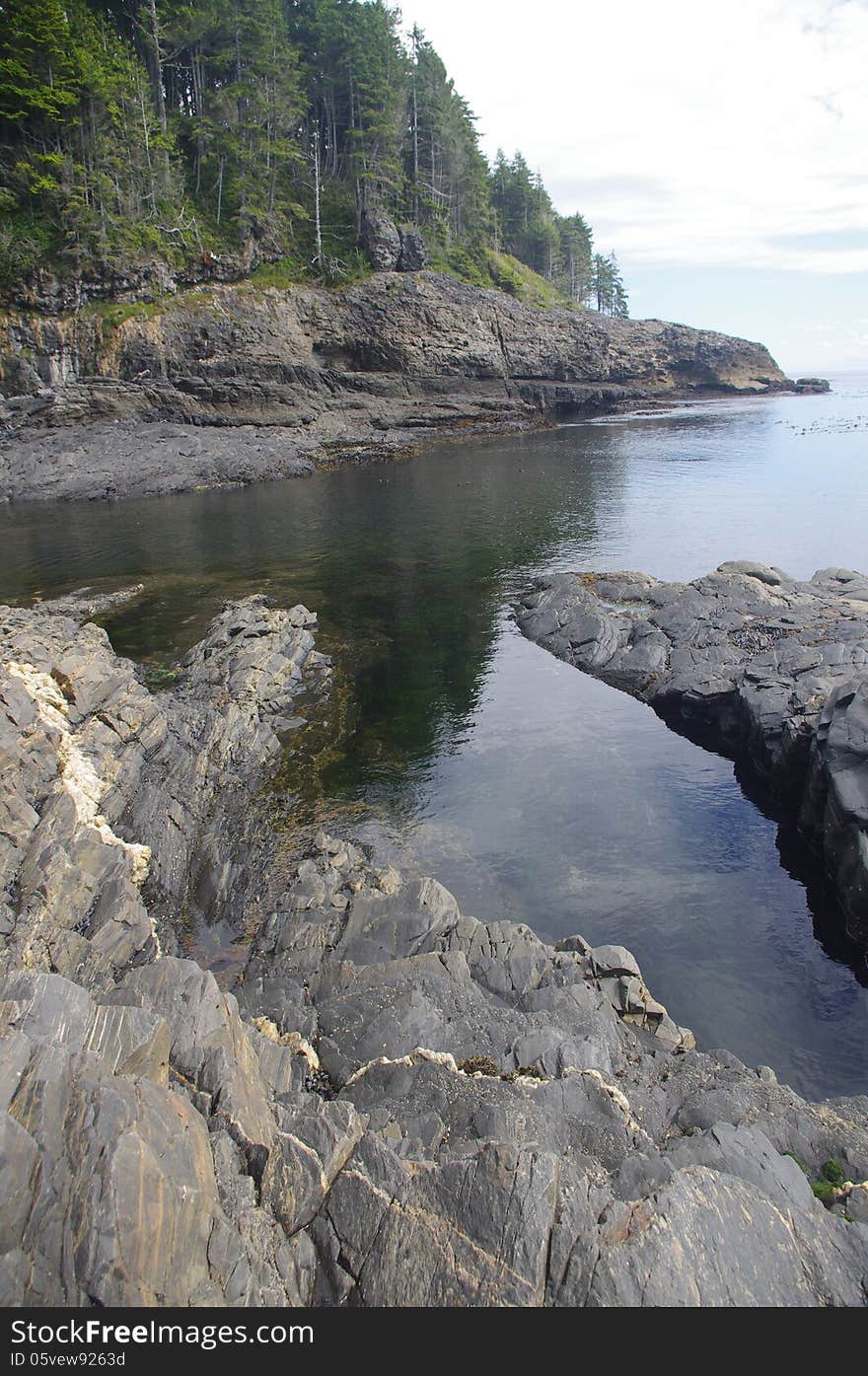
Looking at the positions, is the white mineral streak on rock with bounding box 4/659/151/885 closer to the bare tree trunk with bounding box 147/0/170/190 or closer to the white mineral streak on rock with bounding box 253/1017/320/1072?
the white mineral streak on rock with bounding box 253/1017/320/1072

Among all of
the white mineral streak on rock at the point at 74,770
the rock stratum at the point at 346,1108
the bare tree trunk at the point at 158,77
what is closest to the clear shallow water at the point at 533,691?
the rock stratum at the point at 346,1108

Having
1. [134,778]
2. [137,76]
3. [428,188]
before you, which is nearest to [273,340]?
[137,76]

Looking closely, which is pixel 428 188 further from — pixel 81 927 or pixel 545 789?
pixel 81 927

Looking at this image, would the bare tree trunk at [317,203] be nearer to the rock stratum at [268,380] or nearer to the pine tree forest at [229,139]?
the pine tree forest at [229,139]

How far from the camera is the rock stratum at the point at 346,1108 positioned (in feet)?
23.1

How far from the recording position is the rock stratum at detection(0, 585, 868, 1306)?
7043 millimetres

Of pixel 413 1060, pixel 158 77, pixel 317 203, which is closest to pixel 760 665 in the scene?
pixel 413 1060

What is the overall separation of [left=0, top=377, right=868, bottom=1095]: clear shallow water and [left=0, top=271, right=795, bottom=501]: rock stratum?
782 cm

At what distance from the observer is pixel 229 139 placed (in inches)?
3300

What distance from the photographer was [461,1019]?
1202 cm

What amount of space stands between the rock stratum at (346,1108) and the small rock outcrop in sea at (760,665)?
789cm

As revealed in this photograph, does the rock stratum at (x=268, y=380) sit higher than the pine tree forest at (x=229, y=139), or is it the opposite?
the pine tree forest at (x=229, y=139)

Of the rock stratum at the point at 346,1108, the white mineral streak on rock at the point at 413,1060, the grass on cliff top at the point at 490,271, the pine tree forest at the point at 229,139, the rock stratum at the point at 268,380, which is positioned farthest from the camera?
the grass on cliff top at the point at 490,271

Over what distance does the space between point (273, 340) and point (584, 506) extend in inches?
1720
